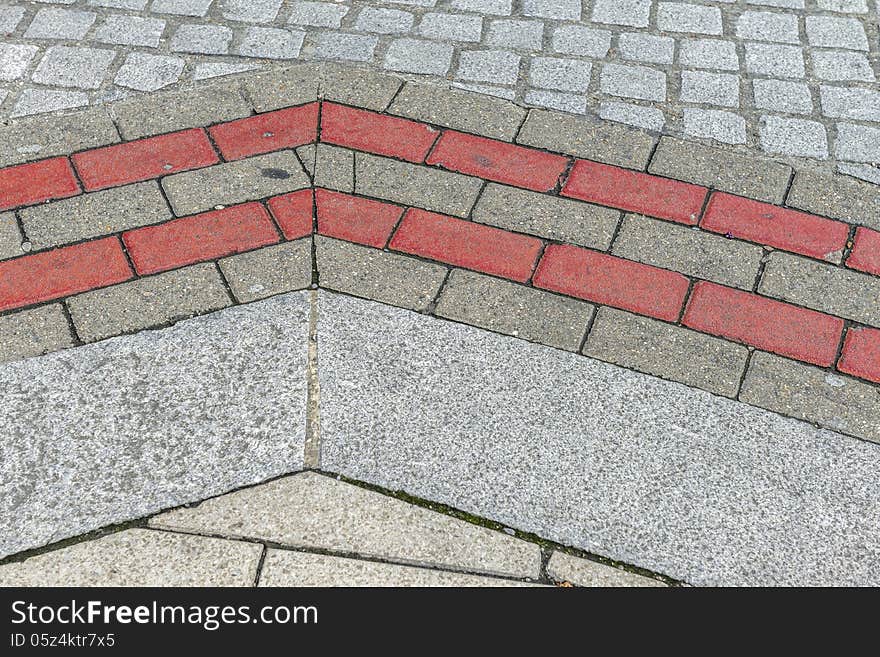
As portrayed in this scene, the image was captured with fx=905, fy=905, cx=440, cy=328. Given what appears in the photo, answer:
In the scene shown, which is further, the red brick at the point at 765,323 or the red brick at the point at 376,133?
the red brick at the point at 376,133

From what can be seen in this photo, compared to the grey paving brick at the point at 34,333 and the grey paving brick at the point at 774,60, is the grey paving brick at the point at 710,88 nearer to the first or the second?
the grey paving brick at the point at 774,60

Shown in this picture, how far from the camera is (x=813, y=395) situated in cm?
221

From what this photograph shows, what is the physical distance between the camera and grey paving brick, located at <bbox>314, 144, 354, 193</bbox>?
2639 millimetres

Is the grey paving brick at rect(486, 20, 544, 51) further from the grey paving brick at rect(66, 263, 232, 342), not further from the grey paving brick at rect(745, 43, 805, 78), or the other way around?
the grey paving brick at rect(66, 263, 232, 342)

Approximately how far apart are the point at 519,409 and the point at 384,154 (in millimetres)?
1009

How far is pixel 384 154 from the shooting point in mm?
2746

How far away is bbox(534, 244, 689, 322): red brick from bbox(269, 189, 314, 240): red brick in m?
0.66

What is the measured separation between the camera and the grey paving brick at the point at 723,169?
8.89ft

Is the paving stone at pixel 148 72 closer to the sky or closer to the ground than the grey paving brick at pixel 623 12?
closer to the ground

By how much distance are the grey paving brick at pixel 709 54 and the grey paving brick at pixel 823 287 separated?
3.05 feet

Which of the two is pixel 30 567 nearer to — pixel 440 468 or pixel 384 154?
pixel 440 468

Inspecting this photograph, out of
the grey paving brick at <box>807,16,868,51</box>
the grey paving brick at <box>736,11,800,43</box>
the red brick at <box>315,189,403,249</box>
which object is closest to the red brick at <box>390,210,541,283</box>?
the red brick at <box>315,189,403,249</box>

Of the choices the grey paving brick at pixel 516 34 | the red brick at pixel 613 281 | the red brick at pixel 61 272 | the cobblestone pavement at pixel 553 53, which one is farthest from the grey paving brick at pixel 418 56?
the red brick at pixel 61 272

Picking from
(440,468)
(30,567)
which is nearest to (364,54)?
(440,468)
